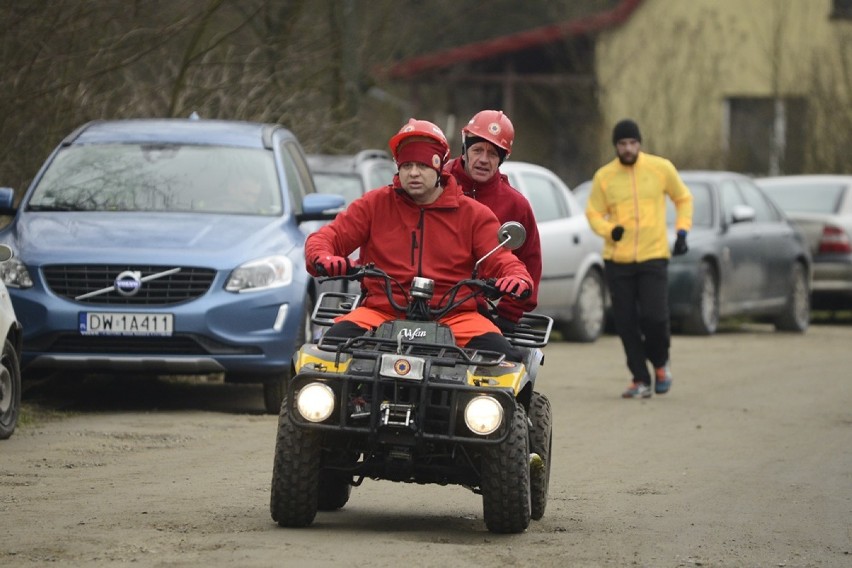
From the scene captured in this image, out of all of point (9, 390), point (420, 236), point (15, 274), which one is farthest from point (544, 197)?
point (420, 236)

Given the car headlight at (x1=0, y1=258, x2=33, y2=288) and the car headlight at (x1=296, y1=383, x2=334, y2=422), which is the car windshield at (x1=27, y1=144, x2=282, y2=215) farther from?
the car headlight at (x1=296, y1=383, x2=334, y2=422)

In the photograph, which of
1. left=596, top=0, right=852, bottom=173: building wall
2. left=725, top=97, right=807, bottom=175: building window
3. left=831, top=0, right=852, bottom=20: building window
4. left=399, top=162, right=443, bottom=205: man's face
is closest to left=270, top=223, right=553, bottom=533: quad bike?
left=399, top=162, right=443, bottom=205: man's face

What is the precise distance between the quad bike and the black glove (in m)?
0.68

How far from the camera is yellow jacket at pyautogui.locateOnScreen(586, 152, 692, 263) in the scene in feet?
46.0

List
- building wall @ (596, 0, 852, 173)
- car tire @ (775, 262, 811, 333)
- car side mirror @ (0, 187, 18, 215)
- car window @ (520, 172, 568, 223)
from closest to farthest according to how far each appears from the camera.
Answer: car side mirror @ (0, 187, 18, 215), car window @ (520, 172, 568, 223), car tire @ (775, 262, 811, 333), building wall @ (596, 0, 852, 173)

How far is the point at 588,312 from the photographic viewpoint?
63.4ft

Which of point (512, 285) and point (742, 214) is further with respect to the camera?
point (742, 214)

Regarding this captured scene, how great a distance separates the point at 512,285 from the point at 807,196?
655 inches

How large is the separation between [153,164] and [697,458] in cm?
442

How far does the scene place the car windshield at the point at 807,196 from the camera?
23125mm

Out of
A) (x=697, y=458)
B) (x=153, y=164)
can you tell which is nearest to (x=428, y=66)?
(x=153, y=164)

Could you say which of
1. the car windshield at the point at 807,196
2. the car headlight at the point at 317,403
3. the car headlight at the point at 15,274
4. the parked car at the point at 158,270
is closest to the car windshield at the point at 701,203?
the car windshield at the point at 807,196

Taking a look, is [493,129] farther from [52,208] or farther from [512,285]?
[52,208]

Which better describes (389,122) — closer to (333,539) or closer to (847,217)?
(847,217)
